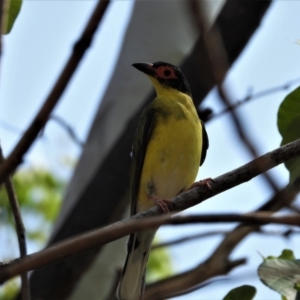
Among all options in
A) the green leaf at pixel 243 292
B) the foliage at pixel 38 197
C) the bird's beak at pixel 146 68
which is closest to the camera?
the green leaf at pixel 243 292

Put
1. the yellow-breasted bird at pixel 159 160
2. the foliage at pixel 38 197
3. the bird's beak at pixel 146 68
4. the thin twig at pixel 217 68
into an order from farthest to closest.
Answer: the foliage at pixel 38 197, the bird's beak at pixel 146 68, the yellow-breasted bird at pixel 159 160, the thin twig at pixel 217 68

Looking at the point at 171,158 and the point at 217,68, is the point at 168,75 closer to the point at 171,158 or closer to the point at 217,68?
the point at 171,158

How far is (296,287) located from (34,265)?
2.11 m

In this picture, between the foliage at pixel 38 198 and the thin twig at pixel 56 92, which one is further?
the foliage at pixel 38 198

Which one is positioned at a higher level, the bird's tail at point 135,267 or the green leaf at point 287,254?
the bird's tail at point 135,267

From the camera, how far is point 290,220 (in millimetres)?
1262

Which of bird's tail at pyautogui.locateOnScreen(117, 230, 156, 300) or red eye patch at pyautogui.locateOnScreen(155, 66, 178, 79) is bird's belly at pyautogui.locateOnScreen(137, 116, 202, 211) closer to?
bird's tail at pyautogui.locateOnScreen(117, 230, 156, 300)

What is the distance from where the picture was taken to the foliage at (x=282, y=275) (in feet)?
10.4

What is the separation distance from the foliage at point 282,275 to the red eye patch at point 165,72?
300 centimetres

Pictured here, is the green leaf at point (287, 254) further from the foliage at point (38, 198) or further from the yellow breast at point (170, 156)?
the foliage at point (38, 198)

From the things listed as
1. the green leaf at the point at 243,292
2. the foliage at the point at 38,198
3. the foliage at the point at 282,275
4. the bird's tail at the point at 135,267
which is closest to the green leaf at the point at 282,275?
the foliage at the point at 282,275

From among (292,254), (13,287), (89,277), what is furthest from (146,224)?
(13,287)

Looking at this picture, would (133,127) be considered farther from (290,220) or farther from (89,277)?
(290,220)

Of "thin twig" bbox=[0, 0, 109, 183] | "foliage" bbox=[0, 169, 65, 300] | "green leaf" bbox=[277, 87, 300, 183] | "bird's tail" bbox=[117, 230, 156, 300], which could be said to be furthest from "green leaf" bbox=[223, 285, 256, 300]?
"foliage" bbox=[0, 169, 65, 300]
